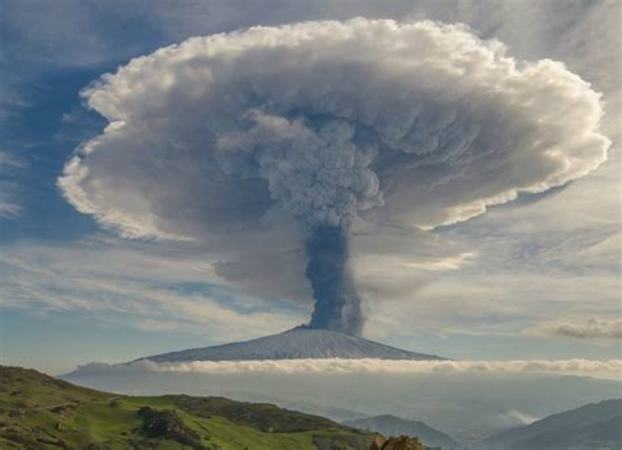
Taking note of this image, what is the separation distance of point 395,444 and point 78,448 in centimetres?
19147

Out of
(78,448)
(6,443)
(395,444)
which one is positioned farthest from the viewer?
(78,448)

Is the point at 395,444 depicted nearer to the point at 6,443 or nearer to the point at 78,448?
the point at 6,443

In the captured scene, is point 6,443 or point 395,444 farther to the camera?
point 6,443

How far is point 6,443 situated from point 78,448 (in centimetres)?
2668

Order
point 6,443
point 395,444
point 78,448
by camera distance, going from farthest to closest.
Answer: point 78,448 → point 6,443 → point 395,444

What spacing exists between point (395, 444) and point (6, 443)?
6838 inches

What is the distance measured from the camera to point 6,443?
17538 centimetres

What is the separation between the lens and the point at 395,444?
2898cm

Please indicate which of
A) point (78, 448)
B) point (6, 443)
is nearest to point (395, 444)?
point (6, 443)

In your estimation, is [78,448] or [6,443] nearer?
[6,443]
